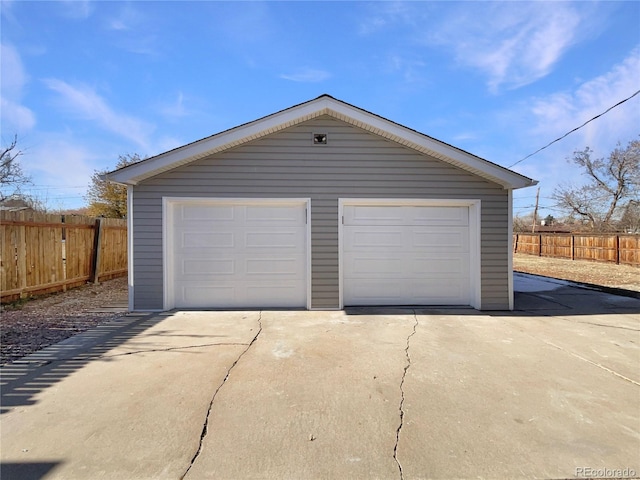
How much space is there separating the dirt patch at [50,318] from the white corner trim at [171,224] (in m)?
0.91

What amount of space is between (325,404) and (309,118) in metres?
5.16

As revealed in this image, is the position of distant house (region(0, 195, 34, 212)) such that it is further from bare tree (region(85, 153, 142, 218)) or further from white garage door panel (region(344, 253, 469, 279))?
white garage door panel (region(344, 253, 469, 279))

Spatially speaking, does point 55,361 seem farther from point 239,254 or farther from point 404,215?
point 404,215

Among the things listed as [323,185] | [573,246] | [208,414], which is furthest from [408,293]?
[573,246]

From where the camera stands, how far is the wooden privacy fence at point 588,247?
14609mm

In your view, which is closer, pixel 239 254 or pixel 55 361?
pixel 55 361

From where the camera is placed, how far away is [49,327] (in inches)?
198

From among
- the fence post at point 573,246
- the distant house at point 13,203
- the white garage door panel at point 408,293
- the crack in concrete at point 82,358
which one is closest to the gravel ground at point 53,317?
the crack in concrete at point 82,358

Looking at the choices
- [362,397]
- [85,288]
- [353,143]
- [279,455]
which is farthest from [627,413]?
[85,288]

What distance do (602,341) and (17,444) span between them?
261 inches

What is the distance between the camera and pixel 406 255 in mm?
6555

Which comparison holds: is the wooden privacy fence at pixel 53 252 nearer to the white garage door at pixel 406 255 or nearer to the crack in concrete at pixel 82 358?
the crack in concrete at pixel 82 358

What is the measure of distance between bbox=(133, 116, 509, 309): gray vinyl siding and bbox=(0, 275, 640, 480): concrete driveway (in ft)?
4.66

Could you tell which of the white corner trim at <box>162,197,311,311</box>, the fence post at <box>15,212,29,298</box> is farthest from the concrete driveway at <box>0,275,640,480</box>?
the fence post at <box>15,212,29,298</box>
